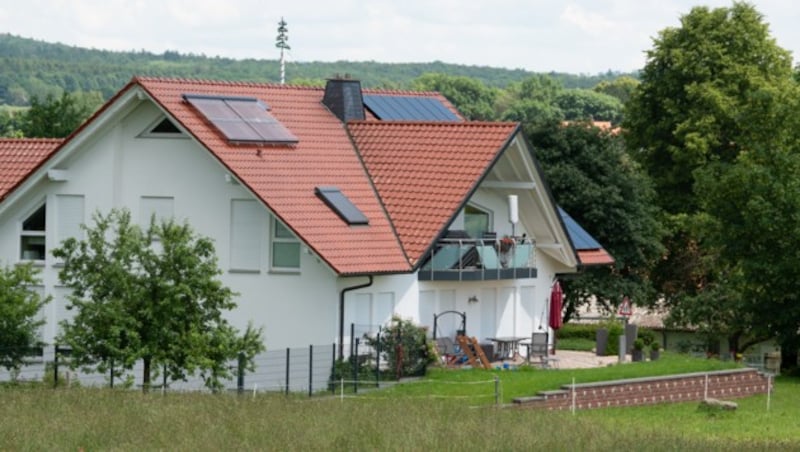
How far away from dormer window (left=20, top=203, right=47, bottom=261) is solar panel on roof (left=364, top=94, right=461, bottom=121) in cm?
939

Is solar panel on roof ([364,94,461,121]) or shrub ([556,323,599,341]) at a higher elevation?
solar panel on roof ([364,94,461,121])

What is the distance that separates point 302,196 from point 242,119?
2583 mm

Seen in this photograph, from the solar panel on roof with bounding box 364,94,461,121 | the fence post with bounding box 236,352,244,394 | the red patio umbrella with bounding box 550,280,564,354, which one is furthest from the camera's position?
the solar panel on roof with bounding box 364,94,461,121

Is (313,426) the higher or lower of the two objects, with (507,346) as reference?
lower

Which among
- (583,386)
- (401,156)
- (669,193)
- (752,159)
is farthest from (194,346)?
(669,193)

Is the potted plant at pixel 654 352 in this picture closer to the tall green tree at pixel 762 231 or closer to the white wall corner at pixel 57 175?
the tall green tree at pixel 762 231

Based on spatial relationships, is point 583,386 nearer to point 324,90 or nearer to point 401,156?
point 401,156

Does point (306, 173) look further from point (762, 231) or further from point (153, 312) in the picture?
point (762, 231)

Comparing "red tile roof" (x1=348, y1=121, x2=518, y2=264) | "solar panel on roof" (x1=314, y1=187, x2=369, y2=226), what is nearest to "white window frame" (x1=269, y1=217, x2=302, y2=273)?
"solar panel on roof" (x1=314, y1=187, x2=369, y2=226)

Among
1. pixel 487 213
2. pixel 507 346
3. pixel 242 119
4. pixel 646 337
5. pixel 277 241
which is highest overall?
pixel 242 119

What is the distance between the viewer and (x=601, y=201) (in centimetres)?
5694

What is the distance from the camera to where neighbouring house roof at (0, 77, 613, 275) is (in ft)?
127

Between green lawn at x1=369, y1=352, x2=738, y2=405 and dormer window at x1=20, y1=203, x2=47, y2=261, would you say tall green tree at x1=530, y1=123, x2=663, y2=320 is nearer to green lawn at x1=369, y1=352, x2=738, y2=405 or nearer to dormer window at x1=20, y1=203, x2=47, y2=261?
green lawn at x1=369, y1=352, x2=738, y2=405

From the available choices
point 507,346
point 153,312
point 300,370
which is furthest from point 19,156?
point 153,312
